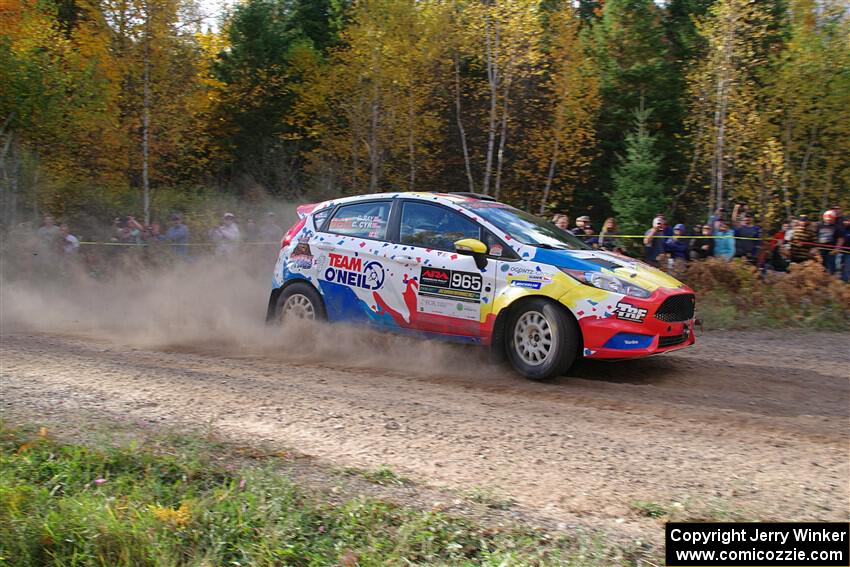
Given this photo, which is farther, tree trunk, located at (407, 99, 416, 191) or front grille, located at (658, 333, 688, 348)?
tree trunk, located at (407, 99, 416, 191)

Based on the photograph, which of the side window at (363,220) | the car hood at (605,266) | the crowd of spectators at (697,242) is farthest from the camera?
the crowd of spectators at (697,242)

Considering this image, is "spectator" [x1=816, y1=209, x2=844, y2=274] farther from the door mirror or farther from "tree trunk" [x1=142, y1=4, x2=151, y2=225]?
"tree trunk" [x1=142, y1=4, x2=151, y2=225]

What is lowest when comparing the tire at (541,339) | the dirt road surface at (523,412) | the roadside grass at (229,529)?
the roadside grass at (229,529)

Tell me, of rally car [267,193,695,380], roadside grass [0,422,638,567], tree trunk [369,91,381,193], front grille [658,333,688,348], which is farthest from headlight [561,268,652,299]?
tree trunk [369,91,381,193]

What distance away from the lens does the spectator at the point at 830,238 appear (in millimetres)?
13672

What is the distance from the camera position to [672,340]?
7719 mm

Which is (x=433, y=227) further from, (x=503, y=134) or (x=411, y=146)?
(x=411, y=146)

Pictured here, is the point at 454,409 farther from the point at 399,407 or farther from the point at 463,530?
the point at 463,530

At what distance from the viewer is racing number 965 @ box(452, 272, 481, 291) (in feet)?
26.7

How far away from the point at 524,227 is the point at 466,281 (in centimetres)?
93

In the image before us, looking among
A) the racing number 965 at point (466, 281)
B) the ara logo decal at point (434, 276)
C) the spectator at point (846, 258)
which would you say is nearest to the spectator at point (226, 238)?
the ara logo decal at point (434, 276)

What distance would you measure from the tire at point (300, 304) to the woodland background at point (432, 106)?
14.3 meters

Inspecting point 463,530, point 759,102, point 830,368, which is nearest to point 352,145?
point 759,102

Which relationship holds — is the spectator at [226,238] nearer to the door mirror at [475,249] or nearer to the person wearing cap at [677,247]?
the person wearing cap at [677,247]
